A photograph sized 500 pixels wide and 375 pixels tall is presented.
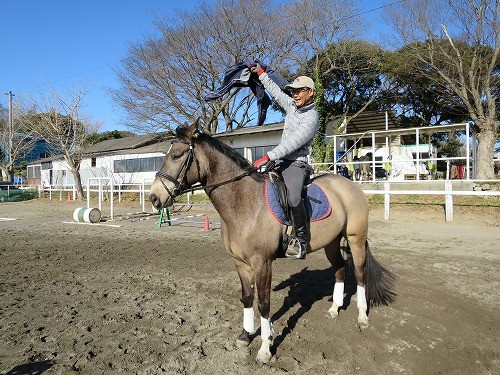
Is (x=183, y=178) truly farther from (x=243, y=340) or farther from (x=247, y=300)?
(x=243, y=340)

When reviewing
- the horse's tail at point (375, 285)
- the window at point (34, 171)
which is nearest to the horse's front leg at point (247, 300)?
the horse's tail at point (375, 285)

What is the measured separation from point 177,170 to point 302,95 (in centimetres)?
156

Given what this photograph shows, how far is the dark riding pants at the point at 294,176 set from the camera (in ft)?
11.0

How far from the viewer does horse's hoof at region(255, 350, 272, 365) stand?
3094 mm

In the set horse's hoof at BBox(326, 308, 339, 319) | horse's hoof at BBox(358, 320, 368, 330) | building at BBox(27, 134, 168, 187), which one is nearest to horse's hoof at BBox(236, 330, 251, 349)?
horse's hoof at BBox(326, 308, 339, 319)

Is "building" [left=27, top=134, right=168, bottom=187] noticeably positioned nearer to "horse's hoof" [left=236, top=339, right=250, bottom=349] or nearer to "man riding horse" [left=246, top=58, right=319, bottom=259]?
"man riding horse" [left=246, top=58, right=319, bottom=259]

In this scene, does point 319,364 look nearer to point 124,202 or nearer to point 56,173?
point 124,202

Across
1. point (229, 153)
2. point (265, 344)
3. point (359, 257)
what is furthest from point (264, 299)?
point (359, 257)

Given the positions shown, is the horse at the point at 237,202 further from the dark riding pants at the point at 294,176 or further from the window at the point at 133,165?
the window at the point at 133,165

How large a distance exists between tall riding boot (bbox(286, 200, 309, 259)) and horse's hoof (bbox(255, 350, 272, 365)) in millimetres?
956

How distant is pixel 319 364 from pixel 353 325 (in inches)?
39.0

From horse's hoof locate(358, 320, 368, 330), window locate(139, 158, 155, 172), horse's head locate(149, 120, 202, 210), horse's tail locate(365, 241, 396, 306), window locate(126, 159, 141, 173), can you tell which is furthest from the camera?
window locate(126, 159, 141, 173)

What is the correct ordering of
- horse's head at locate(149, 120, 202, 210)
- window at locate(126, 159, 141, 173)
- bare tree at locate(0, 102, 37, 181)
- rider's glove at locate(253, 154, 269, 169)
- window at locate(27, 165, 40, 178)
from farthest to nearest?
window at locate(27, 165, 40, 178)
bare tree at locate(0, 102, 37, 181)
window at locate(126, 159, 141, 173)
rider's glove at locate(253, 154, 269, 169)
horse's head at locate(149, 120, 202, 210)

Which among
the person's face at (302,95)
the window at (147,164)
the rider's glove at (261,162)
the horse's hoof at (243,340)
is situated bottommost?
the horse's hoof at (243,340)
